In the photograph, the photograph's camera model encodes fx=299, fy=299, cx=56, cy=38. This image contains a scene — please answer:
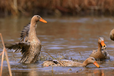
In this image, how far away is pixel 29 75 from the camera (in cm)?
725

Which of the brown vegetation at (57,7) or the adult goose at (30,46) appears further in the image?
the brown vegetation at (57,7)

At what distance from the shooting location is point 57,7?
3859 cm

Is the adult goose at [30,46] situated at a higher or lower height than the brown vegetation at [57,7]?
lower

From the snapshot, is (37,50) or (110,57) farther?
(110,57)

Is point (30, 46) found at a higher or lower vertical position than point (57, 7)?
lower

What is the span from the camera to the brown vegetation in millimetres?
37938

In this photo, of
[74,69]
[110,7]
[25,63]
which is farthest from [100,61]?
[110,7]

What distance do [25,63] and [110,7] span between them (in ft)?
97.9

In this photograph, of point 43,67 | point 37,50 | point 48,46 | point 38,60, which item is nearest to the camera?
point 43,67

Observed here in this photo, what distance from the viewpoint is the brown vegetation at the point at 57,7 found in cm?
3794

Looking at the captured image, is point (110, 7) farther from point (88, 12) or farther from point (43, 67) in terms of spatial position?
point (43, 67)

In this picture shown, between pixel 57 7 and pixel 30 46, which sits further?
pixel 57 7

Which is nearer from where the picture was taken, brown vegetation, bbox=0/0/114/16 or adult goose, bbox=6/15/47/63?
adult goose, bbox=6/15/47/63

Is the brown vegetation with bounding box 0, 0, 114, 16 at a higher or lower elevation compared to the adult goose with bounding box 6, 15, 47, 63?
higher
